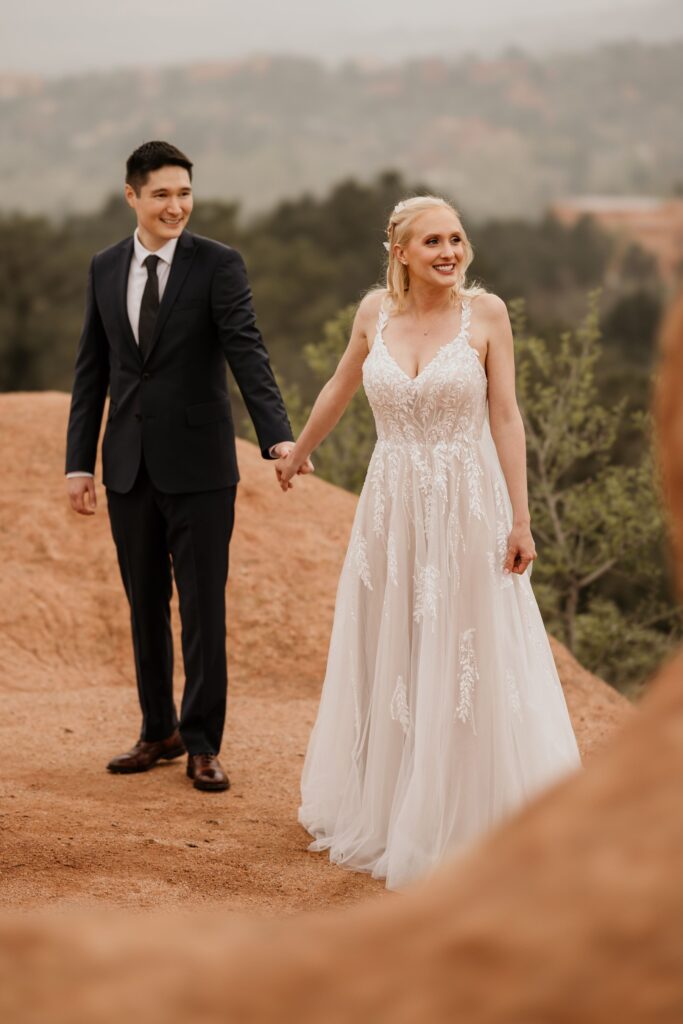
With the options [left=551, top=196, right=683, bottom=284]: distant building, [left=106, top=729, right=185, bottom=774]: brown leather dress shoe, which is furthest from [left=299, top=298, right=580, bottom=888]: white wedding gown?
[left=551, top=196, right=683, bottom=284]: distant building

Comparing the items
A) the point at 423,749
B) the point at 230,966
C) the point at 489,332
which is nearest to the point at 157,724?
the point at 423,749

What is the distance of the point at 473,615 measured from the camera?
451 centimetres

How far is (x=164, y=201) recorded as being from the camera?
5180 mm

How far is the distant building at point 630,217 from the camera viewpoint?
147 feet

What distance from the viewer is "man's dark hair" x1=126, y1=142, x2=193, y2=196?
16.8 ft

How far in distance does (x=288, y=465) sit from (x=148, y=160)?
1.27 m

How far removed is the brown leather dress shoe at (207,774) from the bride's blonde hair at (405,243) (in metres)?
2.11

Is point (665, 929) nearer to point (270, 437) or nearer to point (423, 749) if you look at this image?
point (423, 749)

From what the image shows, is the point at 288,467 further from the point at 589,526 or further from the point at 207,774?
the point at 589,526

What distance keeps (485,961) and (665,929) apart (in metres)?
0.15

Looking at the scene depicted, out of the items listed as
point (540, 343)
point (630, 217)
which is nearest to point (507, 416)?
point (540, 343)

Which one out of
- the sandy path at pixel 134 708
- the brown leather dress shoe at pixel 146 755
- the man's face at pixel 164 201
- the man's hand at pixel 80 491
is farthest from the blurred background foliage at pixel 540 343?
the brown leather dress shoe at pixel 146 755

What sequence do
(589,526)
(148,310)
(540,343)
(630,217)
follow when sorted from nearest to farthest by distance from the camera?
(148,310), (540,343), (589,526), (630,217)

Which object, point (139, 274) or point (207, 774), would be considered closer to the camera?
point (139, 274)
